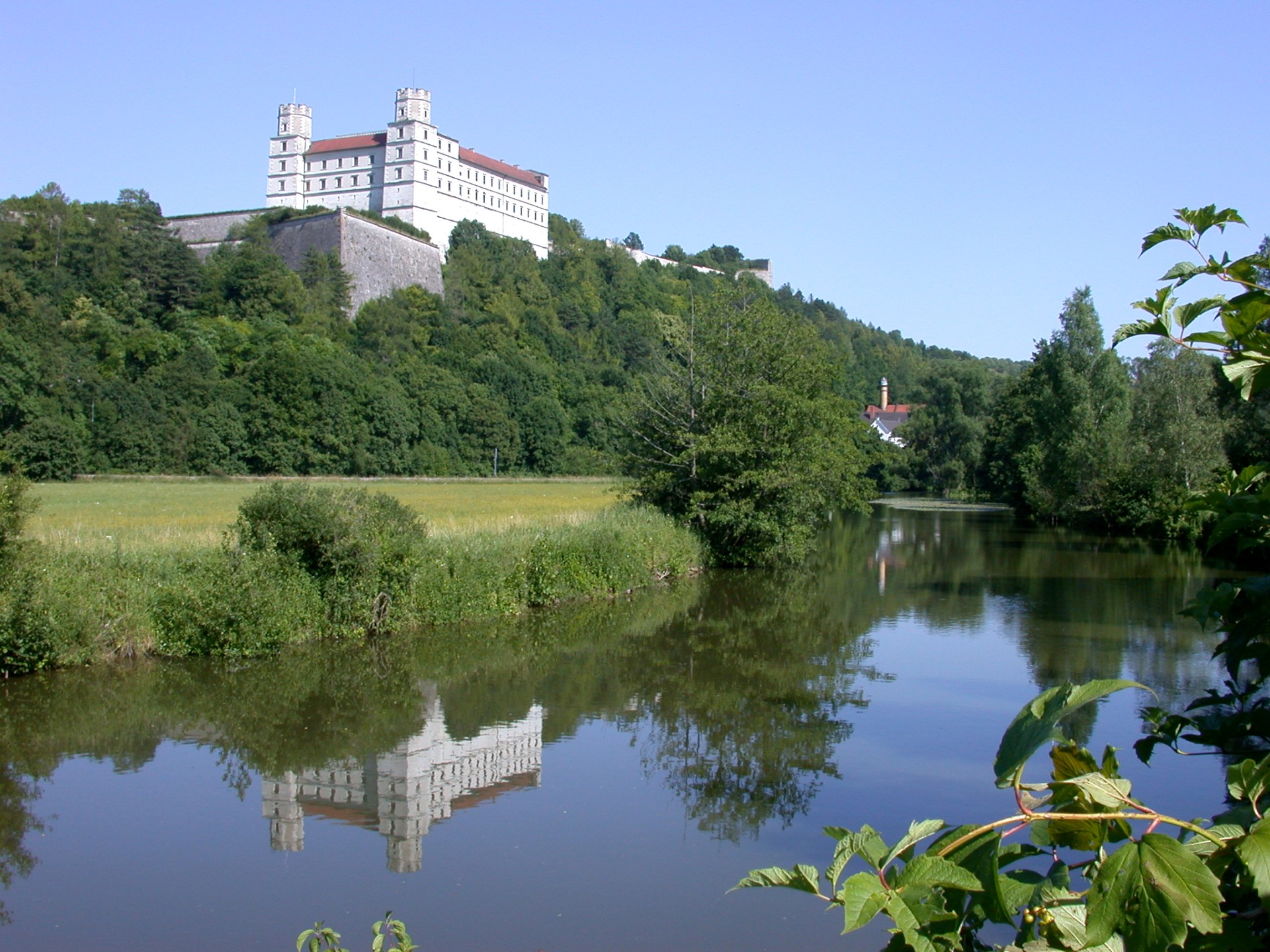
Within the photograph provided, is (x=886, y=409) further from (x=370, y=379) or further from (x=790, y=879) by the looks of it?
(x=790, y=879)

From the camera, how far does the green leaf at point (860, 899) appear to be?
4.50ft

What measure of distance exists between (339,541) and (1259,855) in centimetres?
1453

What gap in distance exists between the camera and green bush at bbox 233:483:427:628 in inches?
584

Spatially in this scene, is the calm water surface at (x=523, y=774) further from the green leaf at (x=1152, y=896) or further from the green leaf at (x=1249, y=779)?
the green leaf at (x=1152, y=896)

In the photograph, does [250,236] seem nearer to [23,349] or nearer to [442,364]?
[442,364]

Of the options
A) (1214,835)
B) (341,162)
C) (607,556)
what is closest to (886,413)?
(341,162)

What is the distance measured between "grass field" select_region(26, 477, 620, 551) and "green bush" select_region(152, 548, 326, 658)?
139cm

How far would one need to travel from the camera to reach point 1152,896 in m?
1.35

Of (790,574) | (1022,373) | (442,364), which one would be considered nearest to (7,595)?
(790,574)

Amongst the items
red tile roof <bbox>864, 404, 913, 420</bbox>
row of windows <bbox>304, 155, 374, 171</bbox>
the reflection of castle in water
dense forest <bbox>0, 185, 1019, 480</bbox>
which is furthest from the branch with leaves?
red tile roof <bbox>864, 404, 913, 420</bbox>

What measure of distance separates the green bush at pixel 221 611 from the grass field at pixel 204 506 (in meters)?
1.39

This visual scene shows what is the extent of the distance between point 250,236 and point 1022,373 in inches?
2347

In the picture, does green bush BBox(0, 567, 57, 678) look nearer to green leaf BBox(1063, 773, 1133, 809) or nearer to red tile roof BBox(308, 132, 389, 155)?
green leaf BBox(1063, 773, 1133, 809)

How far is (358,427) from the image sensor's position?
7150cm
